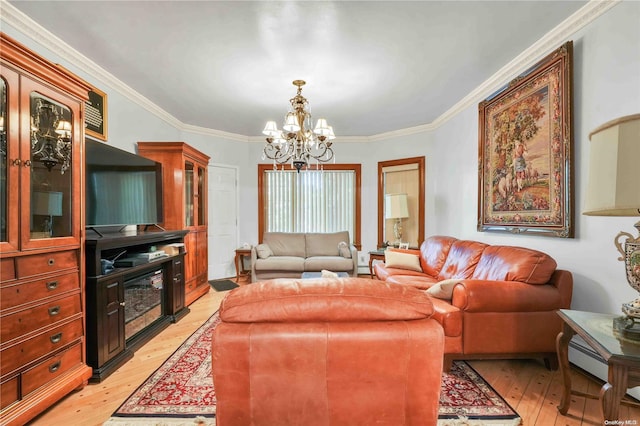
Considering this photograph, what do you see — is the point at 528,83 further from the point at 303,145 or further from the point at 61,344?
the point at 61,344

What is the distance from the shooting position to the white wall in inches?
76.3

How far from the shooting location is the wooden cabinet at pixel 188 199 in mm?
3697

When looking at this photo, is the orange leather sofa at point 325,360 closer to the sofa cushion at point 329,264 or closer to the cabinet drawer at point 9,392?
the cabinet drawer at point 9,392

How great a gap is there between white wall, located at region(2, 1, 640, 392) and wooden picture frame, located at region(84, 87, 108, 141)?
14 centimetres

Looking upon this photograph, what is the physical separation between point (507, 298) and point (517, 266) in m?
0.32

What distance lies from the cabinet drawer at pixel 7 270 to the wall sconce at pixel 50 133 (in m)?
0.63

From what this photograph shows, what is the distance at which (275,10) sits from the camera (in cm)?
212

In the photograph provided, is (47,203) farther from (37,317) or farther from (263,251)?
(263,251)

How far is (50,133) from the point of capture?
189 centimetres

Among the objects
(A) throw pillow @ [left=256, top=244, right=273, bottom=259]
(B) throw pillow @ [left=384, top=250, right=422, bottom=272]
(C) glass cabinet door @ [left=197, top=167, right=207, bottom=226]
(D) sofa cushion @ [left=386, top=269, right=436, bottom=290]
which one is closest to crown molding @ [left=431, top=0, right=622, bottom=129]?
(B) throw pillow @ [left=384, top=250, right=422, bottom=272]

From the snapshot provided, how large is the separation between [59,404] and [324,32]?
3219 millimetres

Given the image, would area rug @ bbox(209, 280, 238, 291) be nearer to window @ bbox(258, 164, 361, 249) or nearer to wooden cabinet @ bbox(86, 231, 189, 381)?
wooden cabinet @ bbox(86, 231, 189, 381)

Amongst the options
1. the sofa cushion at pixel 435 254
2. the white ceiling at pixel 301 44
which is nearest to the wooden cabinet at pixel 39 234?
the white ceiling at pixel 301 44

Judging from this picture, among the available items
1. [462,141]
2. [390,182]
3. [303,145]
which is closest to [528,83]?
[462,141]
